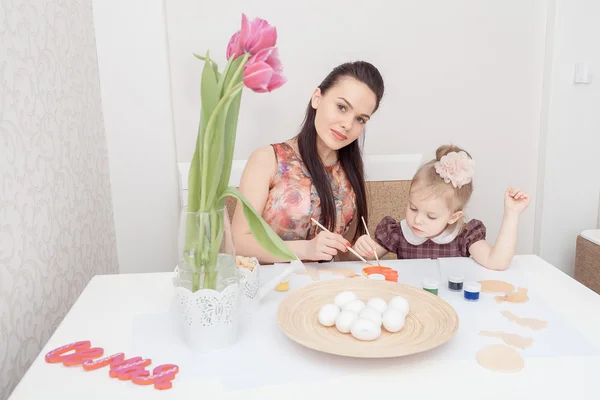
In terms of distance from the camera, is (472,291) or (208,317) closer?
(208,317)

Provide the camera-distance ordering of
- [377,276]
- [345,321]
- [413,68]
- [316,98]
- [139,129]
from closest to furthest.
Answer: [345,321] → [377,276] → [316,98] → [139,129] → [413,68]

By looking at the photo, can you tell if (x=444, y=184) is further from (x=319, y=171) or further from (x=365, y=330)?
(x=365, y=330)

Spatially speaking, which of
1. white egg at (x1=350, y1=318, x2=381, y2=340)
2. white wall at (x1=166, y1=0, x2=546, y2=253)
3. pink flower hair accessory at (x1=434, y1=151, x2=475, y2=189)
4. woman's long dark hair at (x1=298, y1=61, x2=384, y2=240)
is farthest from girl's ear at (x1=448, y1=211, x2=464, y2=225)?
white wall at (x1=166, y1=0, x2=546, y2=253)

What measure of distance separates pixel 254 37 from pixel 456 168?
0.76 m

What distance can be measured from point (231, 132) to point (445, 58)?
1587 mm

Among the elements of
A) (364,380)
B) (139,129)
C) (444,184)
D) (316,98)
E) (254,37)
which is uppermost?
(254,37)

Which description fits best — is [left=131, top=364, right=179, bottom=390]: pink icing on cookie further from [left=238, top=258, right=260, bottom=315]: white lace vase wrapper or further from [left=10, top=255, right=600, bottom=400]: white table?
[left=238, top=258, right=260, bottom=315]: white lace vase wrapper

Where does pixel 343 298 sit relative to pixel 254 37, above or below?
below

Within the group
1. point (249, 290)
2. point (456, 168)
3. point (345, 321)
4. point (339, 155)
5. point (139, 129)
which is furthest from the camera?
point (139, 129)

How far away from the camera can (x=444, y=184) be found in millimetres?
1517

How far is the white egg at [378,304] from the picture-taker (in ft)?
3.37

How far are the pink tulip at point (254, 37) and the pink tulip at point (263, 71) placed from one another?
1 centimetres

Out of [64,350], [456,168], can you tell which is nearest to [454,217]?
[456,168]

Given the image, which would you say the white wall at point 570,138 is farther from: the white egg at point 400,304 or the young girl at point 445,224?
the white egg at point 400,304
